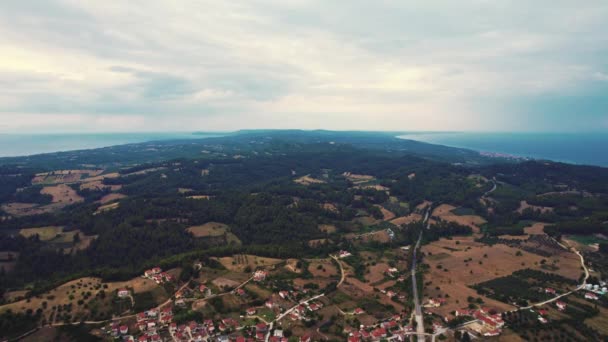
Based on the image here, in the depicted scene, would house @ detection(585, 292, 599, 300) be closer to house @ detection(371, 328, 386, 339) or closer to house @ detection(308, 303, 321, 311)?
house @ detection(371, 328, 386, 339)

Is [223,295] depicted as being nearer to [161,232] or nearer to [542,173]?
[161,232]

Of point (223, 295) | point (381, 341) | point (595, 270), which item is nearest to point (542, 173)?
point (595, 270)

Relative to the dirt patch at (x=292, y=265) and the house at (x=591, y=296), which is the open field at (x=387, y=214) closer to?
the dirt patch at (x=292, y=265)

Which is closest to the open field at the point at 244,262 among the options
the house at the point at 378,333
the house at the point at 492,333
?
the house at the point at 378,333

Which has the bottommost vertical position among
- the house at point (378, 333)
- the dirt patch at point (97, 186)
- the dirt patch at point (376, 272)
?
the dirt patch at point (376, 272)

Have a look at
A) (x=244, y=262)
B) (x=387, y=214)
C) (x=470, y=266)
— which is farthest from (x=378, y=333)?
(x=387, y=214)

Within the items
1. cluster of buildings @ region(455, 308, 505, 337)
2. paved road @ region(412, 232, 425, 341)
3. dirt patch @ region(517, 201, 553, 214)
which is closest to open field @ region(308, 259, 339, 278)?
paved road @ region(412, 232, 425, 341)

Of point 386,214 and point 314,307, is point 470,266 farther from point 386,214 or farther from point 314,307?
point 386,214
